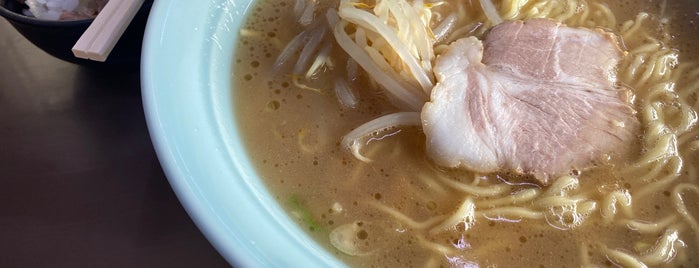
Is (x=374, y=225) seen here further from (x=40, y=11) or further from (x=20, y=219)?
(x=40, y=11)

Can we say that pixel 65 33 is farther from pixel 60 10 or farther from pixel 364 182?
pixel 364 182

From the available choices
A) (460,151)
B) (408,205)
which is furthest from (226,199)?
(460,151)

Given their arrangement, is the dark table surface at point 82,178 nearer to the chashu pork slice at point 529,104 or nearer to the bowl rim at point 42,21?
the bowl rim at point 42,21

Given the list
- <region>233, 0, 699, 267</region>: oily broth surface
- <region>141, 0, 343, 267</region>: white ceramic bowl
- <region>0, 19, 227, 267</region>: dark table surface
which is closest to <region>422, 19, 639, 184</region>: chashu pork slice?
<region>233, 0, 699, 267</region>: oily broth surface

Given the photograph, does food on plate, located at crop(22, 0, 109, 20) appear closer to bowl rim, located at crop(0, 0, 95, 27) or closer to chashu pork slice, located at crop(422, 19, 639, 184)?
bowl rim, located at crop(0, 0, 95, 27)

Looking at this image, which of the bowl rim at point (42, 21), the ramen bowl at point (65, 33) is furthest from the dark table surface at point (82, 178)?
the bowl rim at point (42, 21)

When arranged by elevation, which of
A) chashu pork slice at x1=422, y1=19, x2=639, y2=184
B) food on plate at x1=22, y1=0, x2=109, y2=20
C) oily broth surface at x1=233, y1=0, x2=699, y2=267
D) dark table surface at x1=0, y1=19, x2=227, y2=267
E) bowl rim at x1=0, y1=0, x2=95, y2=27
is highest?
bowl rim at x1=0, y1=0, x2=95, y2=27

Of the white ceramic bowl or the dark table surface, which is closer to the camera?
the white ceramic bowl

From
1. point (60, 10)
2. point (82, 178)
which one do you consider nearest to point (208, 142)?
point (82, 178)
